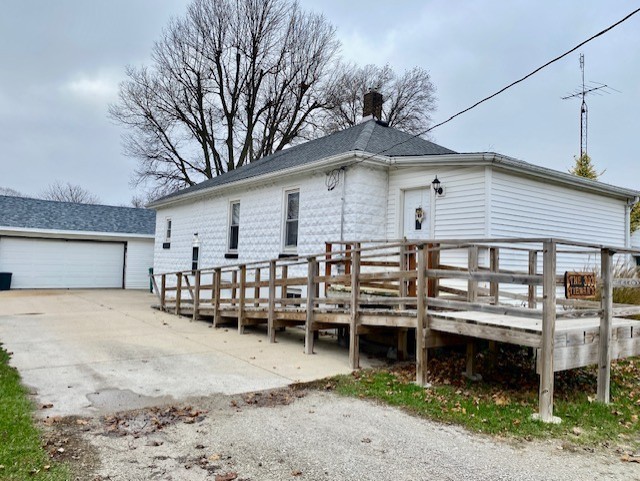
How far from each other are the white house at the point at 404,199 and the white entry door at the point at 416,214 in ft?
0.07

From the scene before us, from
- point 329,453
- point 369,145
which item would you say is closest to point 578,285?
point 329,453

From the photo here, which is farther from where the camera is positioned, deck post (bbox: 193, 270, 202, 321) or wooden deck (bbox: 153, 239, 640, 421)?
deck post (bbox: 193, 270, 202, 321)

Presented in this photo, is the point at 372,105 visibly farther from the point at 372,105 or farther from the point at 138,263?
the point at 138,263

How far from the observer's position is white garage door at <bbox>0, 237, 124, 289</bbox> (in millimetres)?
20172

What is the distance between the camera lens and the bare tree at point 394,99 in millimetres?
30672

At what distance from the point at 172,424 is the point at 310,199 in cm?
749

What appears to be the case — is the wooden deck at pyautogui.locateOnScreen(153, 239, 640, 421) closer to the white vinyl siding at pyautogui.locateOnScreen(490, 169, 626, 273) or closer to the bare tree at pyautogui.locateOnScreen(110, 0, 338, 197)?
the white vinyl siding at pyautogui.locateOnScreen(490, 169, 626, 273)

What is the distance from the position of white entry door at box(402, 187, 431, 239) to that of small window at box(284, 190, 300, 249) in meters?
2.97

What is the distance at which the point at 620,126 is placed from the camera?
1032 inches

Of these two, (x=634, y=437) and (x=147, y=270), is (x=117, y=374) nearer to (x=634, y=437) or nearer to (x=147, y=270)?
(x=634, y=437)

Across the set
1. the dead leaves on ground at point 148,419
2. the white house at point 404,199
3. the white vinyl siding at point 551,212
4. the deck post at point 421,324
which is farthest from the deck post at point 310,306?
the white vinyl siding at point 551,212

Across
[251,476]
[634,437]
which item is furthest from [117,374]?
[634,437]

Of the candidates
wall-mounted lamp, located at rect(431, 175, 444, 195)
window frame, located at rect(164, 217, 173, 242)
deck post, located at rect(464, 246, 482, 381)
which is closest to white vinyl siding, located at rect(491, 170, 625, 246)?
wall-mounted lamp, located at rect(431, 175, 444, 195)

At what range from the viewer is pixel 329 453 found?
369 cm
